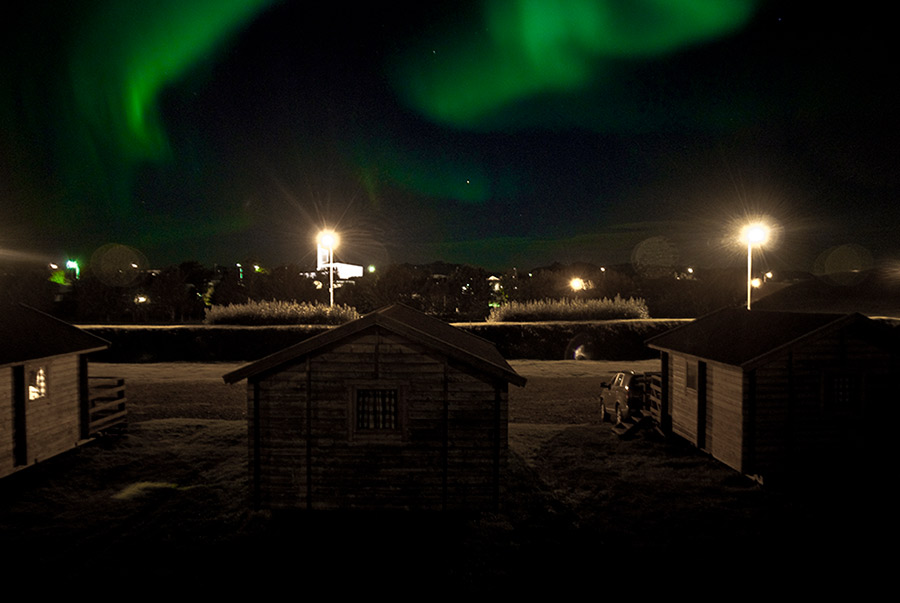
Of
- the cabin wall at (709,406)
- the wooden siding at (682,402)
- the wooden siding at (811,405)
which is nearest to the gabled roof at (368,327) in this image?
the cabin wall at (709,406)

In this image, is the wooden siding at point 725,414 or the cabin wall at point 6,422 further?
the wooden siding at point 725,414

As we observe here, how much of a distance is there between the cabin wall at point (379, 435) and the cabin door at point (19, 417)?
22.7ft

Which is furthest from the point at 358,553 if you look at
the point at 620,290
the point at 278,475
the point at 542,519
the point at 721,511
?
the point at 620,290

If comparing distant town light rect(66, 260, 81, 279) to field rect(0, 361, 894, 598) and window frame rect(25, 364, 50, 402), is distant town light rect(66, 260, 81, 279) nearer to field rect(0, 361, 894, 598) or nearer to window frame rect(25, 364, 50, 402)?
window frame rect(25, 364, 50, 402)

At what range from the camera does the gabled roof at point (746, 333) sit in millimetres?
12344

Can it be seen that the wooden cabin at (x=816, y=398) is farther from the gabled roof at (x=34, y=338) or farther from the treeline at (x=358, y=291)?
the treeline at (x=358, y=291)

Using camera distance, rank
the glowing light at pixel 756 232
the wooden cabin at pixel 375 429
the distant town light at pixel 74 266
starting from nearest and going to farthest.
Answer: the wooden cabin at pixel 375 429
the glowing light at pixel 756 232
the distant town light at pixel 74 266

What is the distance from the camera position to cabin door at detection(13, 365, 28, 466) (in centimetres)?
1278

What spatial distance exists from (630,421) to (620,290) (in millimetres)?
51162

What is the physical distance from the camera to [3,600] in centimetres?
751

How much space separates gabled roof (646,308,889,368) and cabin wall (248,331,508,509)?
22.2 ft

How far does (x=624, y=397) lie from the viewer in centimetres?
1720

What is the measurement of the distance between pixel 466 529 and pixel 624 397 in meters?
9.15

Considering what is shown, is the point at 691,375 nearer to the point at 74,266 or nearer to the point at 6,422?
the point at 6,422
